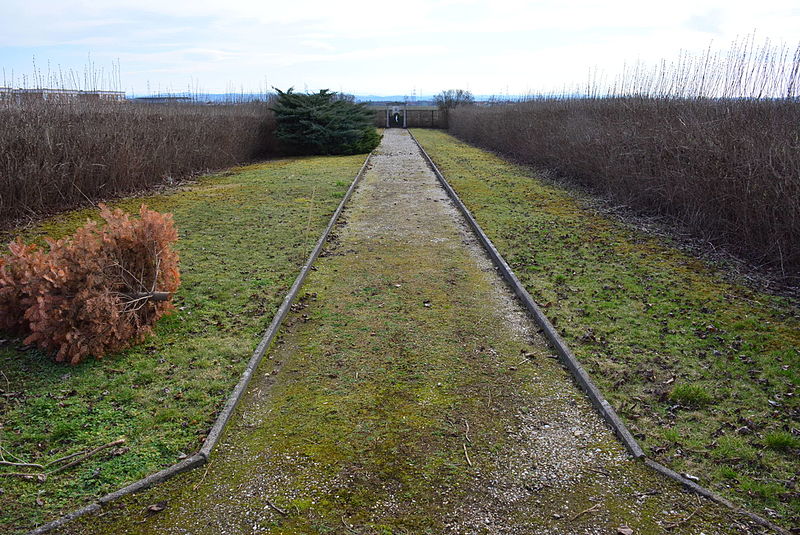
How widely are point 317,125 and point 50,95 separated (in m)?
11.3

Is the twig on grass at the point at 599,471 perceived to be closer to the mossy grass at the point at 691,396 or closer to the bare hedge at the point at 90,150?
the mossy grass at the point at 691,396

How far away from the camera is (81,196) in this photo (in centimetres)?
1342

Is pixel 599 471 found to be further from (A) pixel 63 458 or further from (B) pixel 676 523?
(A) pixel 63 458

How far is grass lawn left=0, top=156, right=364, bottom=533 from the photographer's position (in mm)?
3830

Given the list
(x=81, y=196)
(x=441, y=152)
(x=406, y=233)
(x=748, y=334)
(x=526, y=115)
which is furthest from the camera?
(x=441, y=152)

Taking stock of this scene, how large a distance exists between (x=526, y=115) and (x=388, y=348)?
1970cm

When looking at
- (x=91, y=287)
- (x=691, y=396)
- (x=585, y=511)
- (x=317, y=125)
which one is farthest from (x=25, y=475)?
(x=317, y=125)

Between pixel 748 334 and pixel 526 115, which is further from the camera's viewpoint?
pixel 526 115

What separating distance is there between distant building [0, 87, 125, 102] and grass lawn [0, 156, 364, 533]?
8503 mm

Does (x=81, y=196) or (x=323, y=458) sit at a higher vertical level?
(x=81, y=196)

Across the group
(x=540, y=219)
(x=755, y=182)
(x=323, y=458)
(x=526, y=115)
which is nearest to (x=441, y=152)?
(x=526, y=115)

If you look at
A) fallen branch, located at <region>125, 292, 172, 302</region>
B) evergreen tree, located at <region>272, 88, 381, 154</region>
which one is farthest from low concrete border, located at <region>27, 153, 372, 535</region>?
evergreen tree, located at <region>272, 88, 381, 154</region>

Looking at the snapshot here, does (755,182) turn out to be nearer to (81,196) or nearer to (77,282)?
(77,282)

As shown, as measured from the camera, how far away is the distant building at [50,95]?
1463 cm
